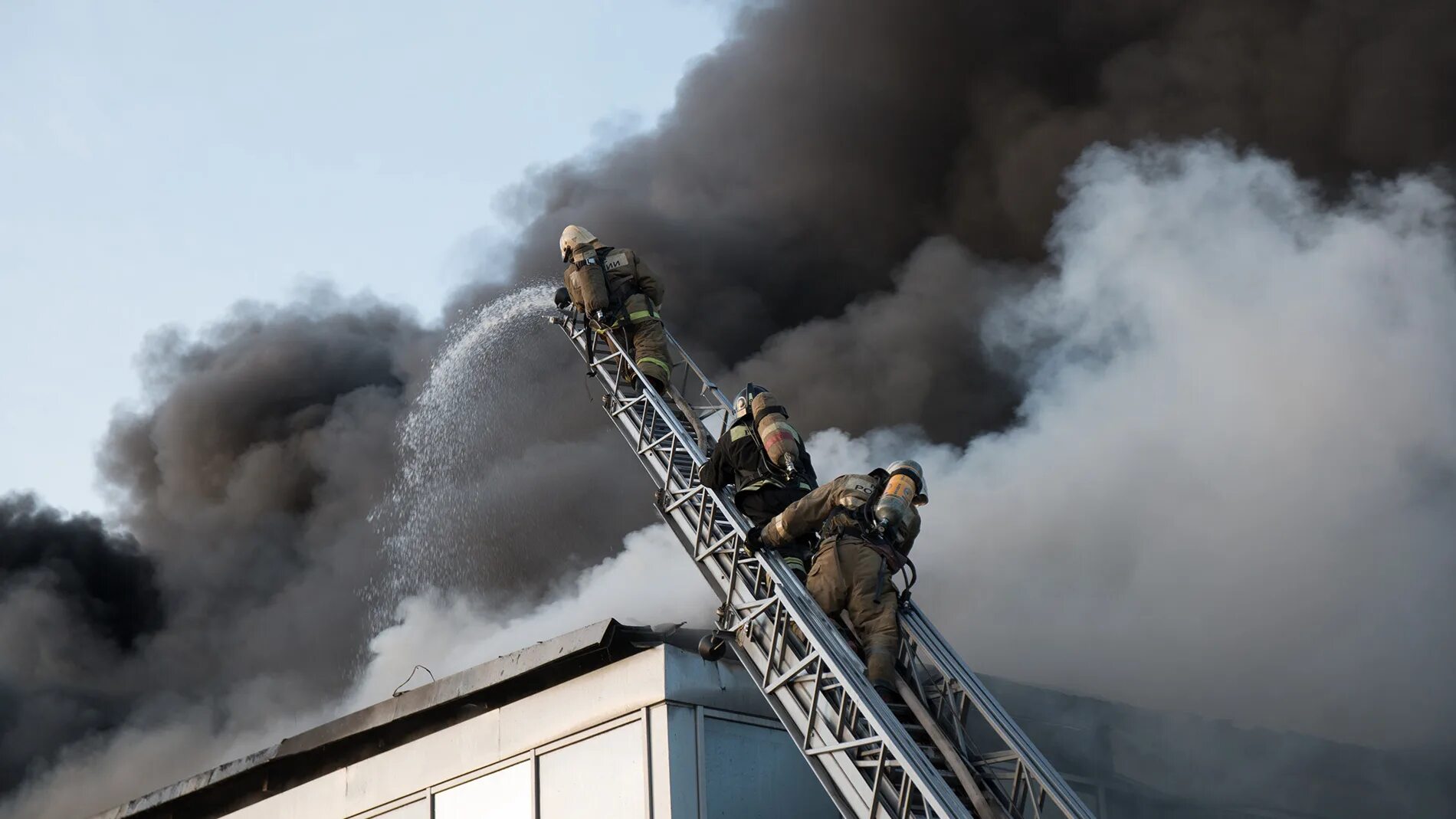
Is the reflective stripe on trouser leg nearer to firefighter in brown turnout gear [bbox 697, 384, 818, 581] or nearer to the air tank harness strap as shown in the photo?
the air tank harness strap

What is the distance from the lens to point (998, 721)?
302 inches

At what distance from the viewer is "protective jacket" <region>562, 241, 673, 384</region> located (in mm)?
11430

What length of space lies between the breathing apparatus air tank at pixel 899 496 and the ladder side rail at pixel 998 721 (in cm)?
54

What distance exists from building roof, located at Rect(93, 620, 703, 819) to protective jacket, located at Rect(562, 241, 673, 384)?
7.62ft

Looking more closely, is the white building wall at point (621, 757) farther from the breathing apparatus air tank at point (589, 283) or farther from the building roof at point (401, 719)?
the breathing apparatus air tank at point (589, 283)

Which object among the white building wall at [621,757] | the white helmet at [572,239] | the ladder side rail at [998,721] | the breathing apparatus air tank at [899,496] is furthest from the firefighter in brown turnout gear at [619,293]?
the ladder side rail at [998,721]

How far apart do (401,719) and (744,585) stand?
10.7ft

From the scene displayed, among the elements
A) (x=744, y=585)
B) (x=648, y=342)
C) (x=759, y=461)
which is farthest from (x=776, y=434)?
(x=648, y=342)

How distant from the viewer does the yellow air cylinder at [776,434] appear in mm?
9164

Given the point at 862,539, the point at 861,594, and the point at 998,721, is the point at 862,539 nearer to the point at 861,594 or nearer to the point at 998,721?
the point at 861,594

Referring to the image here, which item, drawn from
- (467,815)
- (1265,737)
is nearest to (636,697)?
(467,815)

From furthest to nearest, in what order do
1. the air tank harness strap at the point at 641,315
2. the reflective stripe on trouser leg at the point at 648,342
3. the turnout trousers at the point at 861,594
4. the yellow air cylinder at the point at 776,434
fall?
1. the air tank harness strap at the point at 641,315
2. the reflective stripe on trouser leg at the point at 648,342
3. the yellow air cylinder at the point at 776,434
4. the turnout trousers at the point at 861,594

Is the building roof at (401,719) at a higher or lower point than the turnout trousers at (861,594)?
higher

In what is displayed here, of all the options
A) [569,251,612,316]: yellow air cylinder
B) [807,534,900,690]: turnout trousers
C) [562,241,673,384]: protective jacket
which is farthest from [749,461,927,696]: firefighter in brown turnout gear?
[569,251,612,316]: yellow air cylinder
